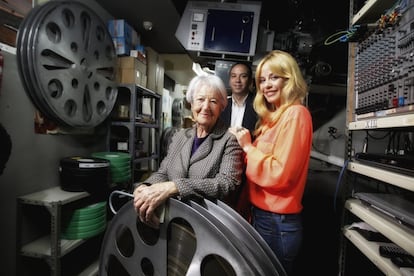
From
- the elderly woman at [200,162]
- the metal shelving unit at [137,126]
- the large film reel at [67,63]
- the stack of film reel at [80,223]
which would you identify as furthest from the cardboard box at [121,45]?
the elderly woman at [200,162]

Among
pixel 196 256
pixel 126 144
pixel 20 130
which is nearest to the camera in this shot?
pixel 196 256

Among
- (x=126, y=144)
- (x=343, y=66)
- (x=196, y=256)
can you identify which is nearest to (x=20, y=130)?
(x=126, y=144)

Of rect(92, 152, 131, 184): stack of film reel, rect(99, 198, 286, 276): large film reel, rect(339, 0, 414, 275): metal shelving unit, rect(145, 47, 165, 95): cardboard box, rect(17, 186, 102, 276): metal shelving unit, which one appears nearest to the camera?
rect(99, 198, 286, 276): large film reel

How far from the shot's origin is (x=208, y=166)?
39.7 inches

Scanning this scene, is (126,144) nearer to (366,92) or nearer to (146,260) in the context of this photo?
(146,260)

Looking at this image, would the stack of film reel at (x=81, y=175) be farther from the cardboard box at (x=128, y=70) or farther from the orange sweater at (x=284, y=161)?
the orange sweater at (x=284, y=161)

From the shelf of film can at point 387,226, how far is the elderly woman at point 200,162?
0.66 metres

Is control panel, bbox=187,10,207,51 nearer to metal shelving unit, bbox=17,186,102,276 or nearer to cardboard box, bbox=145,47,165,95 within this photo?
cardboard box, bbox=145,47,165,95

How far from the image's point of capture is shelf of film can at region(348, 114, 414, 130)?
2.91ft

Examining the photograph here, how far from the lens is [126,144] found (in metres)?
2.75

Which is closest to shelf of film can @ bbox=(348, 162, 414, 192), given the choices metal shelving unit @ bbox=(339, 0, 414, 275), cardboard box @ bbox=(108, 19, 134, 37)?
metal shelving unit @ bbox=(339, 0, 414, 275)

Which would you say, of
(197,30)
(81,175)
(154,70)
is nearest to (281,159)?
(81,175)

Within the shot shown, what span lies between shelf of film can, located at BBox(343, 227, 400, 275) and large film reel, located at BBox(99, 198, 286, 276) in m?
0.51

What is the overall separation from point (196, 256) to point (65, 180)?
1.62 meters
